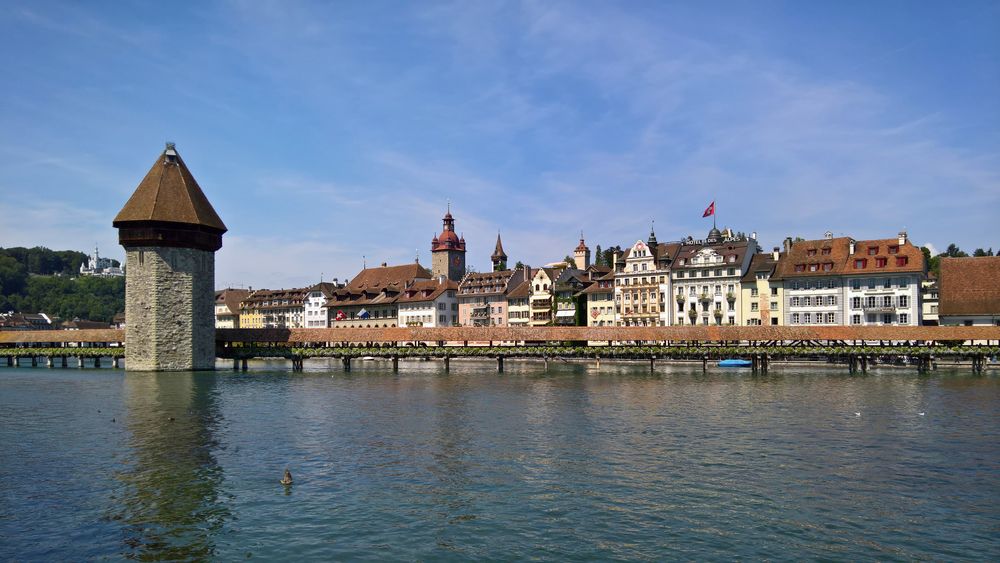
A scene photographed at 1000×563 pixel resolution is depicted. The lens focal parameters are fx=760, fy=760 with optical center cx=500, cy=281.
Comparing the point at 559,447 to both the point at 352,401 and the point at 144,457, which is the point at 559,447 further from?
the point at 352,401

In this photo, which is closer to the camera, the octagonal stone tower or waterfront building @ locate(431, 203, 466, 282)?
the octagonal stone tower

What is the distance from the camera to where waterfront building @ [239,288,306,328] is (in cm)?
12694

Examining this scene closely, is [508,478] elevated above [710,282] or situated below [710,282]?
below

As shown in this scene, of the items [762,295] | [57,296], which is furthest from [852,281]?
[57,296]

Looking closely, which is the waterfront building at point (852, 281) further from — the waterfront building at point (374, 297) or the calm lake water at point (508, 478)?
the waterfront building at point (374, 297)

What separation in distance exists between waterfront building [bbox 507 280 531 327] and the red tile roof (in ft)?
154

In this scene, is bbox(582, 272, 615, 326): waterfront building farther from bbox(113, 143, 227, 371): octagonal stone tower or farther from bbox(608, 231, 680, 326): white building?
bbox(113, 143, 227, 371): octagonal stone tower

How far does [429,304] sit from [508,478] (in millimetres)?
86754

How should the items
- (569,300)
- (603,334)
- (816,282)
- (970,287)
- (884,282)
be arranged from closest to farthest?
1. (603,334)
2. (970,287)
3. (884,282)
4. (816,282)
5. (569,300)

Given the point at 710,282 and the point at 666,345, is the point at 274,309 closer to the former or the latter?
the point at 710,282

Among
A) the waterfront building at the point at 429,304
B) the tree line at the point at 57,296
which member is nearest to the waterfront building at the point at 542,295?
the waterfront building at the point at 429,304

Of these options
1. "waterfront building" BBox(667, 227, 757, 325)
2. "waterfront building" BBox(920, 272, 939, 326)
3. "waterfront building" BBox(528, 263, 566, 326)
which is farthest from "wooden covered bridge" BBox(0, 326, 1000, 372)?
"waterfront building" BBox(920, 272, 939, 326)

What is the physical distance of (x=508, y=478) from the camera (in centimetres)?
2030

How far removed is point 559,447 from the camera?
2481 cm
